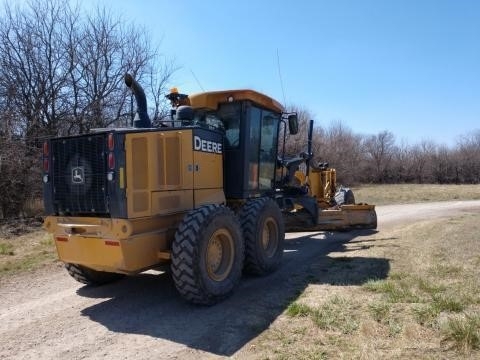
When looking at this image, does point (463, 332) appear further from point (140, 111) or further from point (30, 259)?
point (30, 259)

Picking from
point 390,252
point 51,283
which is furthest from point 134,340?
point 390,252

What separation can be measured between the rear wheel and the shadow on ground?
21 cm

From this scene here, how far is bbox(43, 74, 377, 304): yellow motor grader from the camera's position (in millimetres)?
5363

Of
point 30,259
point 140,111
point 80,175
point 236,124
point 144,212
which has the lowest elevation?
point 30,259

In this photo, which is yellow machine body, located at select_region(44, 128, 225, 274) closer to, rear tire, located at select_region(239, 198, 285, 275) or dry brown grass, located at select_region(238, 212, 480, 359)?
rear tire, located at select_region(239, 198, 285, 275)

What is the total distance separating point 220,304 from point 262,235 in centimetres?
172

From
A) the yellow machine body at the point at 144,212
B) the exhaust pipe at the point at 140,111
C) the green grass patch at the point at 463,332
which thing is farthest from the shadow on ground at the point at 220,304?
the exhaust pipe at the point at 140,111

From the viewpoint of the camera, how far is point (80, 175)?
566 cm

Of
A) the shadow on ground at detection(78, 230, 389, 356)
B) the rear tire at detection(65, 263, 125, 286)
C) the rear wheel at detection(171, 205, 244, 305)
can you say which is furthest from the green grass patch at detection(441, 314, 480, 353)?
the rear tire at detection(65, 263, 125, 286)

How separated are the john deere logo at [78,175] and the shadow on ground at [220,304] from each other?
1.60 metres

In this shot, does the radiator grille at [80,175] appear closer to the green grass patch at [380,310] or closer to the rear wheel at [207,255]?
the rear wheel at [207,255]

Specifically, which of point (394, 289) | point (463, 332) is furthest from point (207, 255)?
point (463, 332)

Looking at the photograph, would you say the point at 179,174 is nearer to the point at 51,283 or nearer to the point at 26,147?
the point at 51,283

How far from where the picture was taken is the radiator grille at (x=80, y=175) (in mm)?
5445
